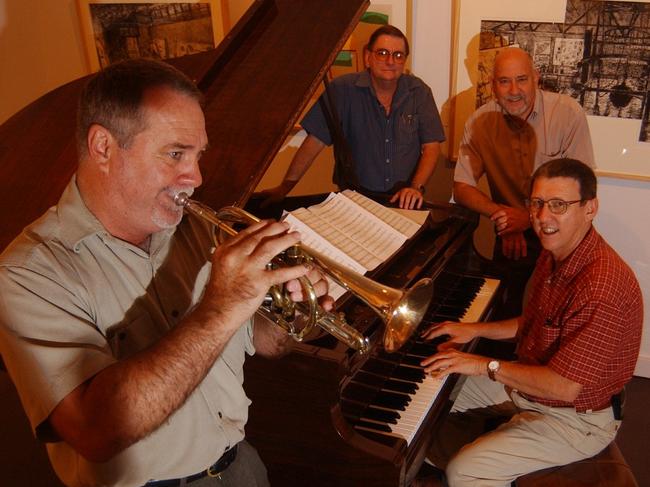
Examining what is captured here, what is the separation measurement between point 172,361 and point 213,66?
172 centimetres

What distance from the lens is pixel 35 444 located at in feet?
10.9

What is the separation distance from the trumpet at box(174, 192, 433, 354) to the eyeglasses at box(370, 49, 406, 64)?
6.66 feet

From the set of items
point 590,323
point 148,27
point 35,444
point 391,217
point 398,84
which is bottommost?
point 35,444

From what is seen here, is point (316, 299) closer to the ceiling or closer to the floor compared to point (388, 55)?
closer to the floor

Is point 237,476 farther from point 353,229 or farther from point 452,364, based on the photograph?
point 353,229

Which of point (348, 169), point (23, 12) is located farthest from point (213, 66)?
point (23, 12)

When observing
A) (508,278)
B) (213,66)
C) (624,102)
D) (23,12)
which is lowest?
(508,278)

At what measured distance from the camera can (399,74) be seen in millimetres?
3498

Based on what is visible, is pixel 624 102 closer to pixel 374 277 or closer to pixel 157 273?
pixel 374 277

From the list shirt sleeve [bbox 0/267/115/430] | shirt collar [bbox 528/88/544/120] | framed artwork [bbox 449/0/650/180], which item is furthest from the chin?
framed artwork [bbox 449/0/650/180]

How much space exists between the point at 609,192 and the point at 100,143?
10.5 ft

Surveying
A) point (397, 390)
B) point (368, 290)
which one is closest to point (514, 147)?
point (397, 390)

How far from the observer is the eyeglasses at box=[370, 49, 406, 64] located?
3379 millimetres

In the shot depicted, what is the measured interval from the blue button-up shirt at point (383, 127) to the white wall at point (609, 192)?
250 mm
